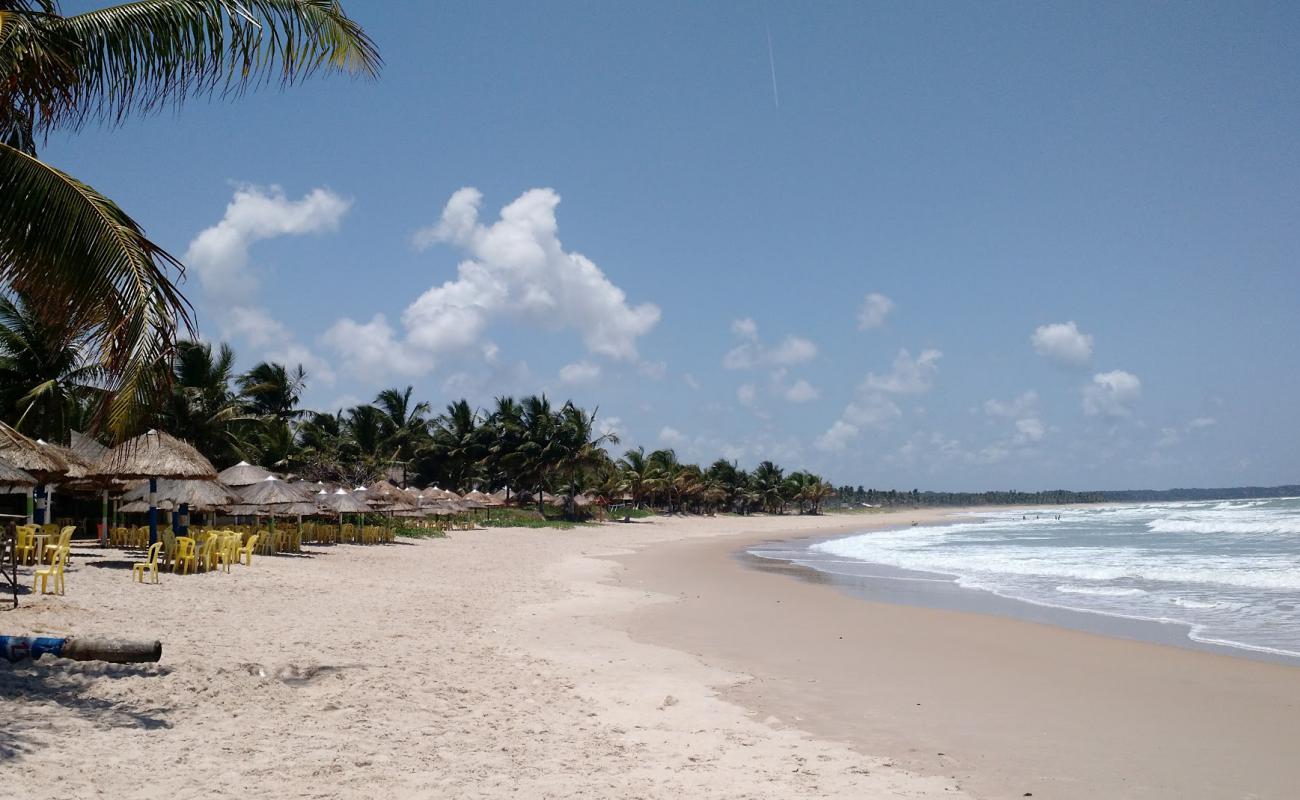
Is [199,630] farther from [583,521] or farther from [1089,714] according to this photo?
[583,521]

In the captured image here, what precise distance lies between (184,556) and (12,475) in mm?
2875

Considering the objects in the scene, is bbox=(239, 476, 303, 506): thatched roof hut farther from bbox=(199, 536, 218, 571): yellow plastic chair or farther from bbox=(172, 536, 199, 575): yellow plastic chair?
bbox=(172, 536, 199, 575): yellow plastic chair

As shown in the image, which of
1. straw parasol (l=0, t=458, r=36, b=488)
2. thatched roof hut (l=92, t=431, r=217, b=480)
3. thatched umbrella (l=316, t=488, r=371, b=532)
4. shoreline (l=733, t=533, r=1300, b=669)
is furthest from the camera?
thatched umbrella (l=316, t=488, r=371, b=532)

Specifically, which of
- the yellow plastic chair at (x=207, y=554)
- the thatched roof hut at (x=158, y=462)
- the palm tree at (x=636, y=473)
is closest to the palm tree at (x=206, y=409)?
the thatched roof hut at (x=158, y=462)

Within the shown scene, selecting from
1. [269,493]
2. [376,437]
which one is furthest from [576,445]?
[269,493]

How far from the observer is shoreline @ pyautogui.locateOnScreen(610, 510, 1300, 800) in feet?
18.9

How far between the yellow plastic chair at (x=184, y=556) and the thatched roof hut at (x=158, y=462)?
1847 mm

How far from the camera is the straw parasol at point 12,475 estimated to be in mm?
10383

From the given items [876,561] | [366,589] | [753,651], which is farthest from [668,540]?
[753,651]

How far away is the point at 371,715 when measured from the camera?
246 inches

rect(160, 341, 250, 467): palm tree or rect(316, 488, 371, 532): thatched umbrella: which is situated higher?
rect(160, 341, 250, 467): palm tree

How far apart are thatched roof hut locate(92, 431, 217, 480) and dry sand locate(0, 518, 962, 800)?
11.8ft

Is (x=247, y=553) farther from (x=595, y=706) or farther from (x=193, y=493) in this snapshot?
(x=595, y=706)

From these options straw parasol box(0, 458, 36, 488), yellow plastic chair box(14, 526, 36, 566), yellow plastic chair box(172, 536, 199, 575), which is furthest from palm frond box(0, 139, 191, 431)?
yellow plastic chair box(14, 526, 36, 566)
